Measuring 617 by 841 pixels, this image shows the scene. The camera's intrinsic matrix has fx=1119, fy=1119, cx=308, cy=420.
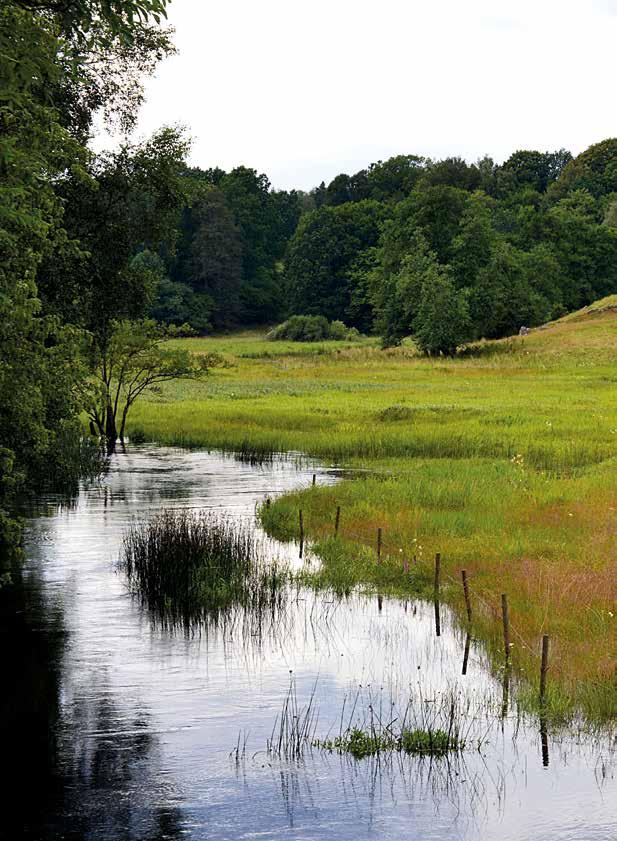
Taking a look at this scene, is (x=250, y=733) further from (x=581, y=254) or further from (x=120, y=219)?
(x=581, y=254)

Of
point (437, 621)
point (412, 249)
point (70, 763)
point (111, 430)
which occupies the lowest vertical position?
point (70, 763)

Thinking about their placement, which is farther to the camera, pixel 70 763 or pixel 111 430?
pixel 111 430

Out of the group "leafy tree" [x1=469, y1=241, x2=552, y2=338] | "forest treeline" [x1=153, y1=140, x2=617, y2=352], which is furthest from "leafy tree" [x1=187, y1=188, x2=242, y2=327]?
"leafy tree" [x1=469, y1=241, x2=552, y2=338]

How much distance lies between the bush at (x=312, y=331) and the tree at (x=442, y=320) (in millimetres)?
38046

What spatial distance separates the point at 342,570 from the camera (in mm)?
20719

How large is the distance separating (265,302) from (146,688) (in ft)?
468

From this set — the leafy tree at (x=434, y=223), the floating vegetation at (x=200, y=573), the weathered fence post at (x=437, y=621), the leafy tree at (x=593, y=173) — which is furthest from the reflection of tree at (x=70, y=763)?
the leafy tree at (x=593, y=173)

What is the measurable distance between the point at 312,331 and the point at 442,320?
42.5 m

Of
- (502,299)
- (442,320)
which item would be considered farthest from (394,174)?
(442,320)

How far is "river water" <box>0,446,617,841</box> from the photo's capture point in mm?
11352

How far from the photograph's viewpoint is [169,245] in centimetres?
3825

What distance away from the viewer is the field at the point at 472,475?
1714 centimetres

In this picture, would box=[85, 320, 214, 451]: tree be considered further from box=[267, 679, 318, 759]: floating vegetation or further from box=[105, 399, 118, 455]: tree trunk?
box=[267, 679, 318, 759]: floating vegetation

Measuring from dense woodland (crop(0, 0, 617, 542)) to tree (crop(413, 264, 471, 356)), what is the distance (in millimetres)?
159
